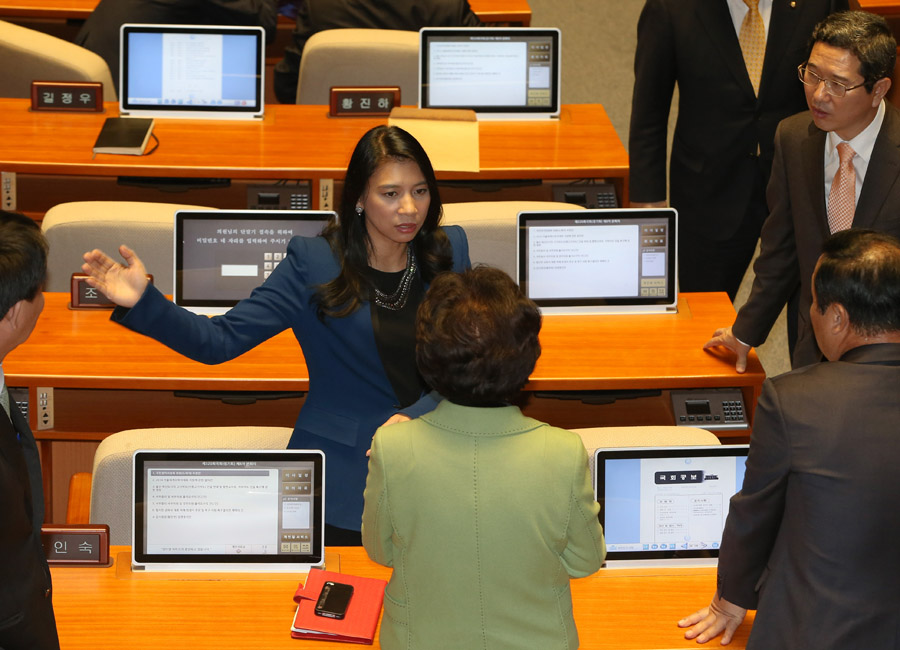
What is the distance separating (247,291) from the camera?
12.8ft

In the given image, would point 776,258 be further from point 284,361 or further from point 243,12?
point 243,12

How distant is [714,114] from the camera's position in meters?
4.30

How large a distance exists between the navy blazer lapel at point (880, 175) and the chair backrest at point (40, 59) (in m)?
3.36

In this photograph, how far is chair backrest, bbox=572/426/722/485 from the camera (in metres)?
2.89

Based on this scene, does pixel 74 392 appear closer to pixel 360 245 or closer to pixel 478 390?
pixel 360 245

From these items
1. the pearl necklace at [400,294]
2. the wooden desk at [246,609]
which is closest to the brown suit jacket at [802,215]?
the wooden desk at [246,609]

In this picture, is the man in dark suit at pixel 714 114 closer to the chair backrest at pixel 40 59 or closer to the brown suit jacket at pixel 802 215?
the brown suit jacket at pixel 802 215

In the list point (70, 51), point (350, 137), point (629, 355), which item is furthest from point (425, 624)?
point (70, 51)

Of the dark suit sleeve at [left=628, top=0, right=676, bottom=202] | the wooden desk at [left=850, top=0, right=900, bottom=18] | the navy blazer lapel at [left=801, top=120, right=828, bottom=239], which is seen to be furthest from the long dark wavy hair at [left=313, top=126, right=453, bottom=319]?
the wooden desk at [left=850, top=0, right=900, bottom=18]

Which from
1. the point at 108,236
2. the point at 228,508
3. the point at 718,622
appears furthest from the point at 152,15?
the point at 718,622

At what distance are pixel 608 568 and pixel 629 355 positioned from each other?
108cm

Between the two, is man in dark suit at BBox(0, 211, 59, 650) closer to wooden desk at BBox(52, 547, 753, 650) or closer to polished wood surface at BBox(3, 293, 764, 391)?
wooden desk at BBox(52, 547, 753, 650)

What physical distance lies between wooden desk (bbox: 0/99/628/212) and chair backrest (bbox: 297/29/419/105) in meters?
0.19

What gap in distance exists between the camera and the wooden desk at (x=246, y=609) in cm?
245
